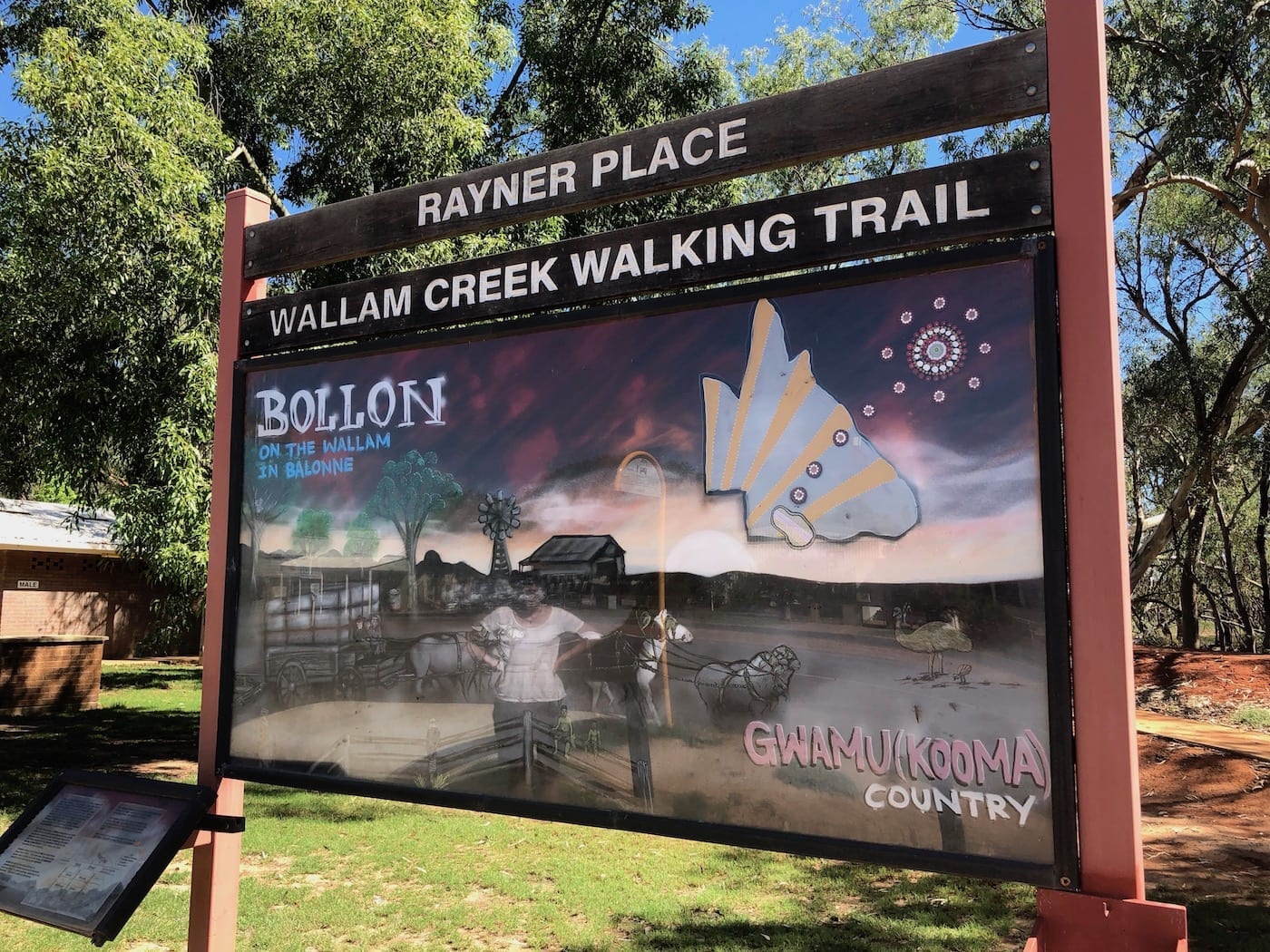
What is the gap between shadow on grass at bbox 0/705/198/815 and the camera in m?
10.1

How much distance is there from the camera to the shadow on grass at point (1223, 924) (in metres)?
5.60

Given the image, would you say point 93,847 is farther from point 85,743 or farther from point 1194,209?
point 1194,209

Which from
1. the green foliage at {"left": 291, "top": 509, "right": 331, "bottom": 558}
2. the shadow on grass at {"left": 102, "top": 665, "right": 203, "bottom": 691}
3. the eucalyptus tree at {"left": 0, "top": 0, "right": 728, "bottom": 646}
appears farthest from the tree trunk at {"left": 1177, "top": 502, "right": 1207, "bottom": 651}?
the green foliage at {"left": 291, "top": 509, "right": 331, "bottom": 558}

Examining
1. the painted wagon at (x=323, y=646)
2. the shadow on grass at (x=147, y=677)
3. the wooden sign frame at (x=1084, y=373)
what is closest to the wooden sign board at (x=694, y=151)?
the wooden sign frame at (x=1084, y=373)

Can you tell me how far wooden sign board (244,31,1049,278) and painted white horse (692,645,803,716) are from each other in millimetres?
1539

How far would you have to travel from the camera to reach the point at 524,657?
125 inches

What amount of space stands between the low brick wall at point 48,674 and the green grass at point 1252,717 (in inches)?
702

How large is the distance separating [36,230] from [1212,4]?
44.1 ft

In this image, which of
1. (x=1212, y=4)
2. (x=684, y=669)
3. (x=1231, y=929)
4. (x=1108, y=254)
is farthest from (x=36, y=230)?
(x=1212, y=4)

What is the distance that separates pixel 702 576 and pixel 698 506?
209 mm

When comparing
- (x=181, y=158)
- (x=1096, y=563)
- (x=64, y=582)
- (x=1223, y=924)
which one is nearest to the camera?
(x=1096, y=563)

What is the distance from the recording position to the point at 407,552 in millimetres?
3477

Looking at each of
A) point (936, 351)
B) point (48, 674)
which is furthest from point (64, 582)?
point (936, 351)

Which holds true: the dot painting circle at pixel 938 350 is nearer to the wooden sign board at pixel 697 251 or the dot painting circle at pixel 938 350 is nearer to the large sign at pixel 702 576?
the large sign at pixel 702 576
